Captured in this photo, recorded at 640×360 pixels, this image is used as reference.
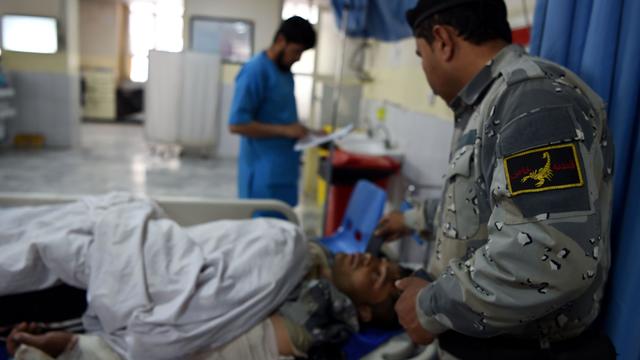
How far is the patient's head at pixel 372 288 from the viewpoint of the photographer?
1600 millimetres

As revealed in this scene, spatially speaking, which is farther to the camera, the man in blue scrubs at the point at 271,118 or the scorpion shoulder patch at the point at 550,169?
the man in blue scrubs at the point at 271,118

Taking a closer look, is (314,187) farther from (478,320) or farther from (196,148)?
(478,320)

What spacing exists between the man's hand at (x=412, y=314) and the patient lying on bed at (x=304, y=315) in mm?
452

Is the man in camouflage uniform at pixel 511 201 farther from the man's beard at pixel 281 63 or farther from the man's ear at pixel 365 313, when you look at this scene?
the man's beard at pixel 281 63

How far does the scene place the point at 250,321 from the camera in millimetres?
1432

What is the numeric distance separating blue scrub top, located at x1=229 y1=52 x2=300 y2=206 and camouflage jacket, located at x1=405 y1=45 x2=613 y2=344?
1.60 meters

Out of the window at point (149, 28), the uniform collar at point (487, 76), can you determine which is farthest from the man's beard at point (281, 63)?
the window at point (149, 28)

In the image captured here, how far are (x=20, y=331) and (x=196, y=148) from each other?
612 cm

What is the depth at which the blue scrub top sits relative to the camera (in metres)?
2.44

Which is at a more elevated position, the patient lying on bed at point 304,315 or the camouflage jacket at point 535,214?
the camouflage jacket at point 535,214

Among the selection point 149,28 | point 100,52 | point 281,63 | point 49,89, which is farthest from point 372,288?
point 149,28

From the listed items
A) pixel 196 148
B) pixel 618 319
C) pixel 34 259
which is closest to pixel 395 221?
pixel 618 319

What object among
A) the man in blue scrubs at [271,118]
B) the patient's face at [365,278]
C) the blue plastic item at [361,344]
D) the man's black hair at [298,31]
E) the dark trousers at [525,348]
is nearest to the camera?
the dark trousers at [525,348]

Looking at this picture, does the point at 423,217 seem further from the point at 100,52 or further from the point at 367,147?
the point at 100,52
